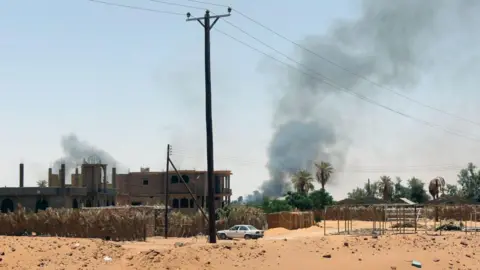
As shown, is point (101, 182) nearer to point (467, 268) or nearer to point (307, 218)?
point (307, 218)

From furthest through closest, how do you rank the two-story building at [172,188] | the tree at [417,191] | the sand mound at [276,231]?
the tree at [417,191] → the two-story building at [172,188] → the sand mound at [276,231]

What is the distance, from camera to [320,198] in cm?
10850

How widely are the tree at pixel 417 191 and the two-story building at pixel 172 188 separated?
62.7 metres

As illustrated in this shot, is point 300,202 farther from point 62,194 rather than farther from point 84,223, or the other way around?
point 84,223

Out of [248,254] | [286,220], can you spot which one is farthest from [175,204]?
[248,254]

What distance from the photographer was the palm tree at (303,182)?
395 feet

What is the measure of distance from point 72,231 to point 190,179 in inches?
1690

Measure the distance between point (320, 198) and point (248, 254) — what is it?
7988 centimetres

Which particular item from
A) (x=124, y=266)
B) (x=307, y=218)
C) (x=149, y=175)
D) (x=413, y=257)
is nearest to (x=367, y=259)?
(x=413, y=257)

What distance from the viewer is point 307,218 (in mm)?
75062

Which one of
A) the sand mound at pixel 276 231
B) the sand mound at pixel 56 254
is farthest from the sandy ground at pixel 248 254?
the sand mound at pixel 276 231

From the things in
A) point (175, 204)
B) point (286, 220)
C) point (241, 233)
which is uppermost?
point (175, 204)

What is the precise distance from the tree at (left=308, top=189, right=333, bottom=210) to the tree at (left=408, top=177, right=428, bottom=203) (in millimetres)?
38734

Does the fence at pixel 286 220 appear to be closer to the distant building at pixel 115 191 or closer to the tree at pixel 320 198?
the distant building at pixel 115 191
